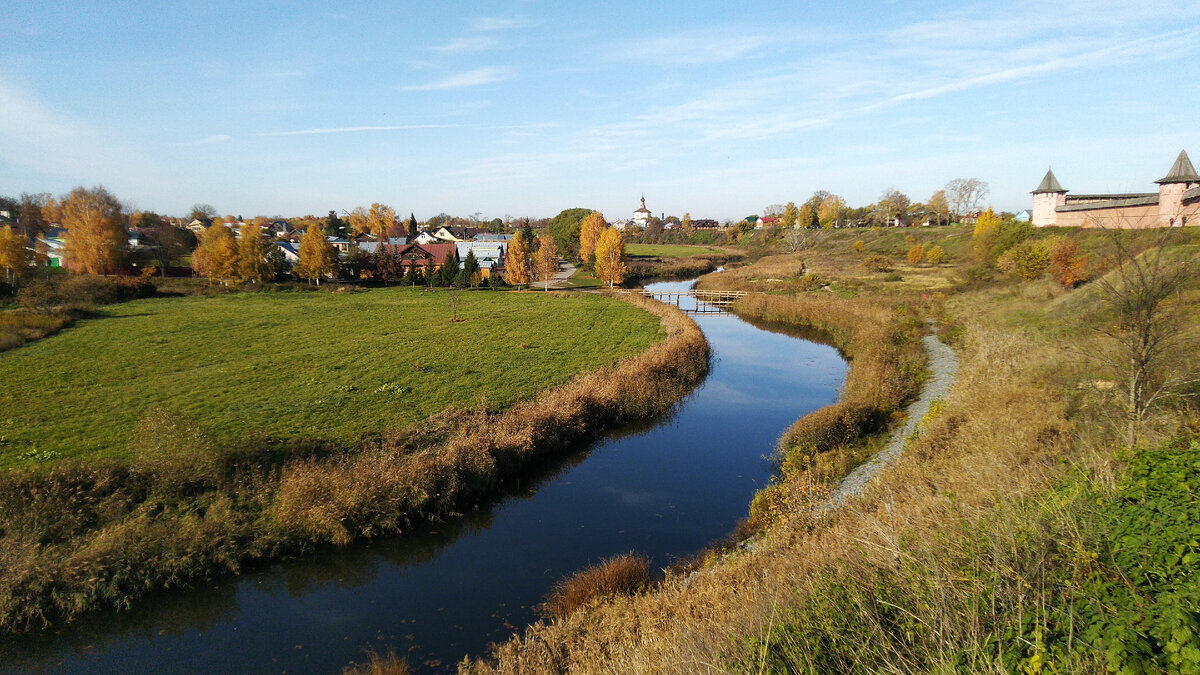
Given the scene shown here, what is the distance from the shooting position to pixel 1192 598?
4.49 meters

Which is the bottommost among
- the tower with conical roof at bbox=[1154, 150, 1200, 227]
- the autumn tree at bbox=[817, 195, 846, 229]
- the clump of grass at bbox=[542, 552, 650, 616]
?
the clump of grass at bbox=[542, 552, 650, 616]

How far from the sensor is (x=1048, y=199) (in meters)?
52.2

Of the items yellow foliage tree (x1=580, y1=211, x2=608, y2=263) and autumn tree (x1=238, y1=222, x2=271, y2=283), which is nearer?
autumn tree (x1=238, y1=222, x2=271, y2=283)

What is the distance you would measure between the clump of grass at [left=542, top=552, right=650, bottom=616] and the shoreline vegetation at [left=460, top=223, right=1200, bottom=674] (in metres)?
0.07

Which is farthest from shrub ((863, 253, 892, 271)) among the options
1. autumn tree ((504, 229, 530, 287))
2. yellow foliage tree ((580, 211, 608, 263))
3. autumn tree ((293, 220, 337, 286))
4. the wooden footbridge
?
autumn tree ((293, 220, 337, 286))

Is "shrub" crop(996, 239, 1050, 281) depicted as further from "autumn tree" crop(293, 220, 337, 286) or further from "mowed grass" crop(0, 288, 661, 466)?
"autumn tree" crop(293, 220, 337, 286)

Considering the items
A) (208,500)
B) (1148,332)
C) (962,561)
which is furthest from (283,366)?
(1148,332)

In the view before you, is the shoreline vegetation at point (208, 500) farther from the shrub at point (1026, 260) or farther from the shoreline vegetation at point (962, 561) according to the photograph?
the shrub at point (1026, 260)

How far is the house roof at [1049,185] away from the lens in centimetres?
5153

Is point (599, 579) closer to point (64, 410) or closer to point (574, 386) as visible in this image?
point (574, 386)

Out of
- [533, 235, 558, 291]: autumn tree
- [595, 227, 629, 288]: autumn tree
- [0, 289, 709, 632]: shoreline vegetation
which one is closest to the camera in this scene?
[0, 289, 709, 632]: shoreline vegetation

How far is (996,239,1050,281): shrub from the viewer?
36594 millimetres

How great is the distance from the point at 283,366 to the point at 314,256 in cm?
3311

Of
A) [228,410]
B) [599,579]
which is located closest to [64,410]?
[228,410]
